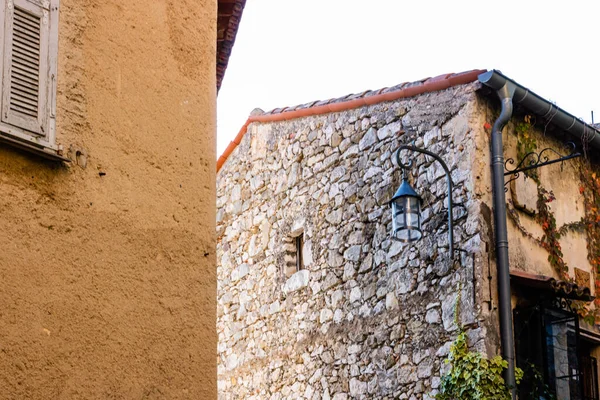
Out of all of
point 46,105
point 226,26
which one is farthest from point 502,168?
point 46,105

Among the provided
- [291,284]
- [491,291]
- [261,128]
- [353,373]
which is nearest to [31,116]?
[491,291]

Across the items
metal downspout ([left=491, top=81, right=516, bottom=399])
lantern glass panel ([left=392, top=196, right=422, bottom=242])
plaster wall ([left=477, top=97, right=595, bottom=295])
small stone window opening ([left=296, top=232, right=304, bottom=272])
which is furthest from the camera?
small stone window opening ([left=296, top=232, right=304, bottom=272])

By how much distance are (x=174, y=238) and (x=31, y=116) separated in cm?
98

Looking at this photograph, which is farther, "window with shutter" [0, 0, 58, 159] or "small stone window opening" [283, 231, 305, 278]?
"small stone window opening" [283, 231, 305, 278]

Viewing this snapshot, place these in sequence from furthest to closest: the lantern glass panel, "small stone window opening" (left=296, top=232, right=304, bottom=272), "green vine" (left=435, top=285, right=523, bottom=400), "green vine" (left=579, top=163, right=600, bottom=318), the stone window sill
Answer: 1. "small stone window opening" (left=296, top=232, right=304, bottom=272)
2. the stone window sill
3. "green vine" (left=579, top=163, right=600, bottom=318)
4. the lantern glass panel
5. "green vine" (left=435, top=285, right=523, bottom=400)

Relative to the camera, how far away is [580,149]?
10.6 meters

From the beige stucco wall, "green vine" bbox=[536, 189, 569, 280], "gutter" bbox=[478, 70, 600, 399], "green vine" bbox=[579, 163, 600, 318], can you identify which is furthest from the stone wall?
the beige stucco wall

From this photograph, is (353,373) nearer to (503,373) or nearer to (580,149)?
(503,373)

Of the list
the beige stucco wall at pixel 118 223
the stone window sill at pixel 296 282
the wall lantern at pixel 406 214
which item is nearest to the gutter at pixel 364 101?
the wall lantern at pixel 406 214

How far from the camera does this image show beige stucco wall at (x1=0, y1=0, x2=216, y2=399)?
178 inches

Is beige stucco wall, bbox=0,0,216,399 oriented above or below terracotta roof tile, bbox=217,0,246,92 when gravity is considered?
below

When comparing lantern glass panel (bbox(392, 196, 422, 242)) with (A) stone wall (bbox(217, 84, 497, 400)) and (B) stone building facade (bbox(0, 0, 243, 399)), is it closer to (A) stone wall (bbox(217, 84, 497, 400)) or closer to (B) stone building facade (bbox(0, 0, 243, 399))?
(A) stone wall (bbox(217, 84, 497, 400))

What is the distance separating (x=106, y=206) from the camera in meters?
4.91

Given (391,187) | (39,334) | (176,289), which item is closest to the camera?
(39,334)
